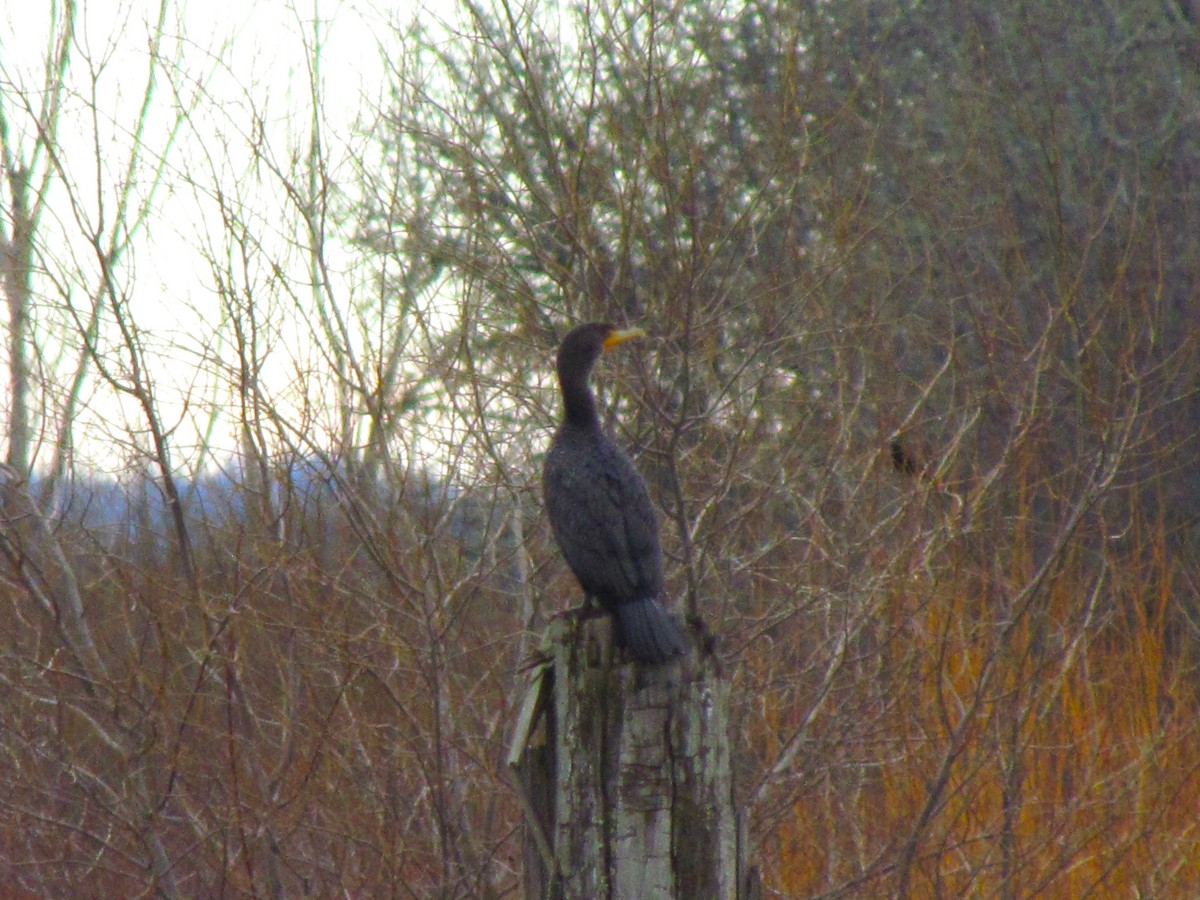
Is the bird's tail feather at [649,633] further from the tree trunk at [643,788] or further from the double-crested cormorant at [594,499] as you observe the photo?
the double-crested cormorant at [594,499]

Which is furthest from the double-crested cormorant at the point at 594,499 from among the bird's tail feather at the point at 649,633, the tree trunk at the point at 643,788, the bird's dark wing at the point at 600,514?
the tree trunk at the point at 643,788

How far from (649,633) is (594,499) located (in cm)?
102

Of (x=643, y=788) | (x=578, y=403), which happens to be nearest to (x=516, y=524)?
(x=578, y=403)

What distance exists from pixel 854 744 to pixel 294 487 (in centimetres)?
197

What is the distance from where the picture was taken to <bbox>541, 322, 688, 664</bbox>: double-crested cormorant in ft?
10.3

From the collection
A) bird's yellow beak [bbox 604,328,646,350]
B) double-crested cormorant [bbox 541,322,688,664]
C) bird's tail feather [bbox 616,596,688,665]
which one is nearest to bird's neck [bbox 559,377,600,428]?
double-crested cormorant [bbox 541,322,688,664]

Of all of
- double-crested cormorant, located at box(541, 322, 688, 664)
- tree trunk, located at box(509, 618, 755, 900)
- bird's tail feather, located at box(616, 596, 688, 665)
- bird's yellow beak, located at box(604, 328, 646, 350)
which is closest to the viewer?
tree trunk, located at box(509, 618, 755, 900)

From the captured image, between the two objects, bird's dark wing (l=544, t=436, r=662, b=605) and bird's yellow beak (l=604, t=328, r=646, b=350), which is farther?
bird's yellow beak (l=604, t=328, r=646, b=350)

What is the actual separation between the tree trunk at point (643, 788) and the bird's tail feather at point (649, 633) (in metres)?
0.05

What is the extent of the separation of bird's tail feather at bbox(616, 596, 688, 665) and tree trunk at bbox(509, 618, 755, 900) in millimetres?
45

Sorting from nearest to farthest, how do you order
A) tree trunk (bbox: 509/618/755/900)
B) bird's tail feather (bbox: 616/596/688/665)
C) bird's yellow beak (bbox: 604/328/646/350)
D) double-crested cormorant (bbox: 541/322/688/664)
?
tree trunk (bbox: 509/618/755/900), bird's tail feather (bbox: 616/596/688/665), double-crested cormorant (bbox: 541/322/688/664), bird's yellow beak (bbox: 604/328/646/350)

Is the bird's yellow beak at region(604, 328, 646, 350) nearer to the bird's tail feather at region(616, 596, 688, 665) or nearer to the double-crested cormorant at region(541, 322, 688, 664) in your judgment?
the double-crested cormorant at region(541, 322, 688, 664)

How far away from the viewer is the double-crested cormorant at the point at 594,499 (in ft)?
10.3

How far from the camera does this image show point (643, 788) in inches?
85.7
